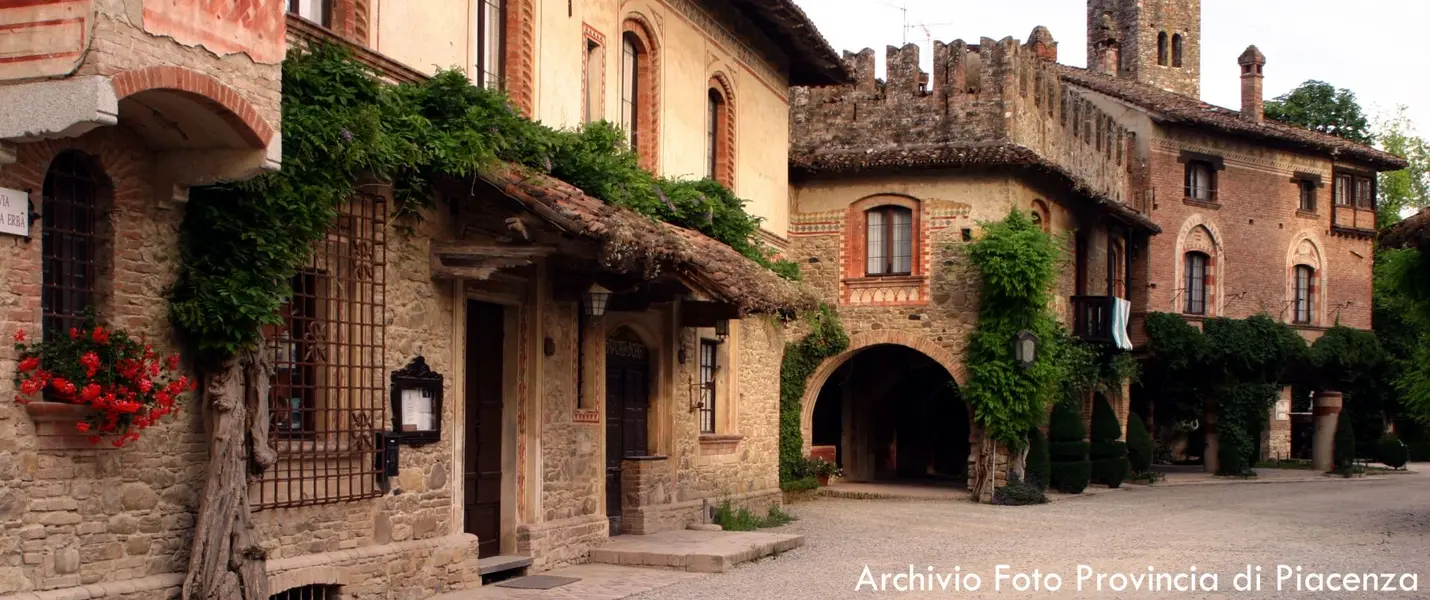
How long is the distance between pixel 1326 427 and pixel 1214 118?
323 inches

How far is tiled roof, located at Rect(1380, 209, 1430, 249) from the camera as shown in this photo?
17969 mm

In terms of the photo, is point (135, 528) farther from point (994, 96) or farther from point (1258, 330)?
point (1258, 330)

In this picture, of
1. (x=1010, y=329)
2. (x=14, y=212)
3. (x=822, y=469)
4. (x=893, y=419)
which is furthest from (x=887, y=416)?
(x=14, y=212)

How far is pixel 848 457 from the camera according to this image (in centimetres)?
2859

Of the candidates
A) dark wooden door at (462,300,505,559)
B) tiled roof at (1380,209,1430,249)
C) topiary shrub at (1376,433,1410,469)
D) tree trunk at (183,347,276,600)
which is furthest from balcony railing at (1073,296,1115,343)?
tree trunk at (183,347,276,600)

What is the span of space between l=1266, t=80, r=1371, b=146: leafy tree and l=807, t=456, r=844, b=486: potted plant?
91.8 ft

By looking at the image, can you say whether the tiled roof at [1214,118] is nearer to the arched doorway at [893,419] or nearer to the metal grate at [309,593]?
the arched doorway at [893,419]

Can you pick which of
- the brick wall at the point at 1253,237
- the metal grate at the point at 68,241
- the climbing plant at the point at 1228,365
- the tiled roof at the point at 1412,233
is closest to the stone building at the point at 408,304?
the metal grate at the point at 68,241

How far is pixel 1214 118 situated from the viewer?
33.1 meters

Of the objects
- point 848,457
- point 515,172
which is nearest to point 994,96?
point 848,457

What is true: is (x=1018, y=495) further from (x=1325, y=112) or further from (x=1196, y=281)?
(x=1325, y=112)

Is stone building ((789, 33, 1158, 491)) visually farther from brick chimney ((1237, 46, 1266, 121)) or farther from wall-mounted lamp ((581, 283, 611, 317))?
brick chimney ((1237, 46, 1266, 121))

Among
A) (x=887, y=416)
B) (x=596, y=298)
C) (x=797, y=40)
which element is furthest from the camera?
(x=887, y=416)

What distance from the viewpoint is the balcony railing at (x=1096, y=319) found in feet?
88.7
